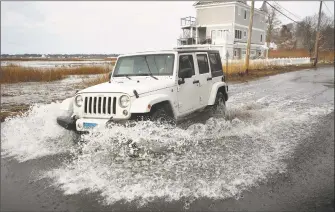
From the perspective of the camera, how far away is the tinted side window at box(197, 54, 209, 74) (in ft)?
23.2

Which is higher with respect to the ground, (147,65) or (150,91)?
(147,65)

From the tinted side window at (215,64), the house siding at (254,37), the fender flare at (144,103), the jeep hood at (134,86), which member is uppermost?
the house siding at (254,37)

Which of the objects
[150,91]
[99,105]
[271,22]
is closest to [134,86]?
[150,91]

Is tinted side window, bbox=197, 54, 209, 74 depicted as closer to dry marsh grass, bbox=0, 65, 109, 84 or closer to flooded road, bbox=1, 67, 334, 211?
flooded road, bbox=1, 67, 334, 211

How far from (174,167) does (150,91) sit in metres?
1.53

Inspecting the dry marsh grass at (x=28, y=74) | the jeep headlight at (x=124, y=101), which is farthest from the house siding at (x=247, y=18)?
the jeep headlight at (x=124, y=101)

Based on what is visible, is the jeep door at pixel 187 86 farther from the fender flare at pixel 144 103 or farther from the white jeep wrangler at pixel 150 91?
the fender flare at pixel 144 103

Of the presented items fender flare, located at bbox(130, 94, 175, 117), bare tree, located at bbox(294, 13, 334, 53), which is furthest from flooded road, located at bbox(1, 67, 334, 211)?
bare tree, located at bbox(294, 13, 334, 53)

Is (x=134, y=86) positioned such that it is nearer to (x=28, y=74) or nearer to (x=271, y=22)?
(x=28, y=74)

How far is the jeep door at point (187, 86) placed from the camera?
607 cm

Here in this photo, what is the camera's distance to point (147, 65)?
619 centimetres

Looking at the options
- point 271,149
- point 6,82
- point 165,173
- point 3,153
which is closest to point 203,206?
point 165,173

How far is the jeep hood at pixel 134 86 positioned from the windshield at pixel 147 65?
236mm

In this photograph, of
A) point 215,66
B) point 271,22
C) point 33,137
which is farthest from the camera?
point 271,22
